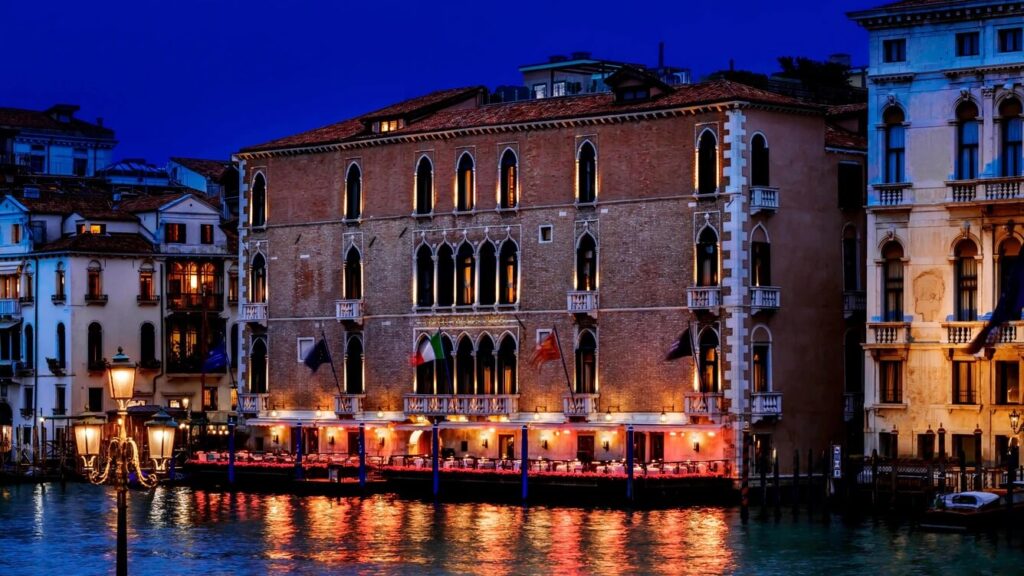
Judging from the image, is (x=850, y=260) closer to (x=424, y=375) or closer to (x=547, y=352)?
(x=547, y=352)

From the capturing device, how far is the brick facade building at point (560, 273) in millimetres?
54594

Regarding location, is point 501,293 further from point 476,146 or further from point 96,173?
point 96,173

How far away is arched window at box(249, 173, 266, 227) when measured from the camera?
6519 centimetres

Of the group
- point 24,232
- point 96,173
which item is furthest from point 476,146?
point 96,173

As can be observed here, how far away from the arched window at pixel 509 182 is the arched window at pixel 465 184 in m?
1.09

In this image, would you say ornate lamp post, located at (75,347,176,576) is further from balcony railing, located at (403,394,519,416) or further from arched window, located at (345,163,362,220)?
arched window, located at (345,163,362,220)

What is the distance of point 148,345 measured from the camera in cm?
7319

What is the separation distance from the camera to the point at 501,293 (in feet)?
194

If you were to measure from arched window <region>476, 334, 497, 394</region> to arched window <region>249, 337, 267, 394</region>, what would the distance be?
8.20 meters

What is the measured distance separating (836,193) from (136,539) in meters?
19.1

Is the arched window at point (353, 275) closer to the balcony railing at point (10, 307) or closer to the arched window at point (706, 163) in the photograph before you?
the arched window at point (706, 163)

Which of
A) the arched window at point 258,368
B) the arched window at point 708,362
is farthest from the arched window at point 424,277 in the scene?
the arched window at point 708,362

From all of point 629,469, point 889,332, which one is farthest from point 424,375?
point 889,332

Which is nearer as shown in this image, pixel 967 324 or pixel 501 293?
pixel 967 324
